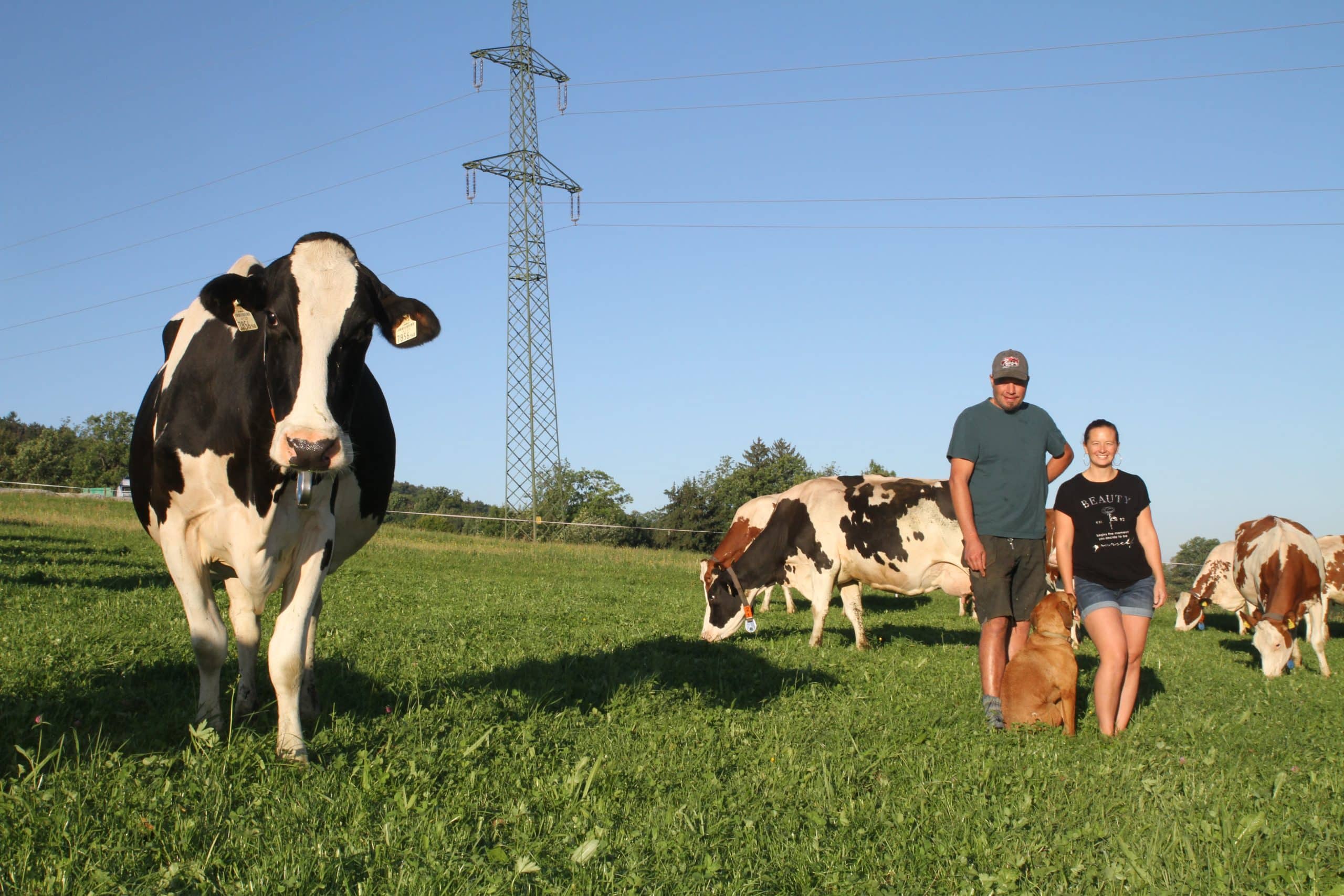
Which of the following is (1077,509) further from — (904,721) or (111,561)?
(111,561)

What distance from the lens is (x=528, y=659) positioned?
785 centimetres

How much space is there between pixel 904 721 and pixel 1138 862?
2.61 m

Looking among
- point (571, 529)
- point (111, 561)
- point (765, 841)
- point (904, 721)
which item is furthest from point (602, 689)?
point (571, 529)

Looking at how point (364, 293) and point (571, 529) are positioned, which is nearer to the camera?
point (364, 293)

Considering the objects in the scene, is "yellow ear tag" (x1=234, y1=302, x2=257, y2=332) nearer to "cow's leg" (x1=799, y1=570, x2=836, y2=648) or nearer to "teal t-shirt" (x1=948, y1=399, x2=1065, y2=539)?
"teal t-shirt" (x1=948, y1=399, x2=1065, y2=539)

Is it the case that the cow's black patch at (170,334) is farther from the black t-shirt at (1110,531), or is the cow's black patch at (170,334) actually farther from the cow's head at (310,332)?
the black t-shirt at (1110,531)

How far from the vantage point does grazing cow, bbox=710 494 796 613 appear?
43.1ft

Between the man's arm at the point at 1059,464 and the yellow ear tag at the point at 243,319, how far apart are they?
540 cm

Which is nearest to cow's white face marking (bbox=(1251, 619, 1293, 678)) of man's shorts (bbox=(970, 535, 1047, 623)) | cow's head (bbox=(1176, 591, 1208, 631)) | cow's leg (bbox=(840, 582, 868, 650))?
cow's leg (bbox=(840, 582, 868, 650))

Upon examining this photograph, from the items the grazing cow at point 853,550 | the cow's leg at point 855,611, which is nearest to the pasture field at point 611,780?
the cow's leg at point 855,611

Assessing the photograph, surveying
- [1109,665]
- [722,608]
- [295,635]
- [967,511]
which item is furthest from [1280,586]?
[295,635]

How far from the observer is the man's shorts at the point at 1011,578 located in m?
7.01

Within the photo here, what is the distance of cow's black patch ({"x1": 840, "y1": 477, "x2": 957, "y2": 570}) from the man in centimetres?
539

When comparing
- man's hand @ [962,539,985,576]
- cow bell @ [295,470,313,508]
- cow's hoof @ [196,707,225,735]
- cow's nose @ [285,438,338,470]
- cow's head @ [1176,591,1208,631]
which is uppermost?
cow's nose @ [285,438,338,470]
